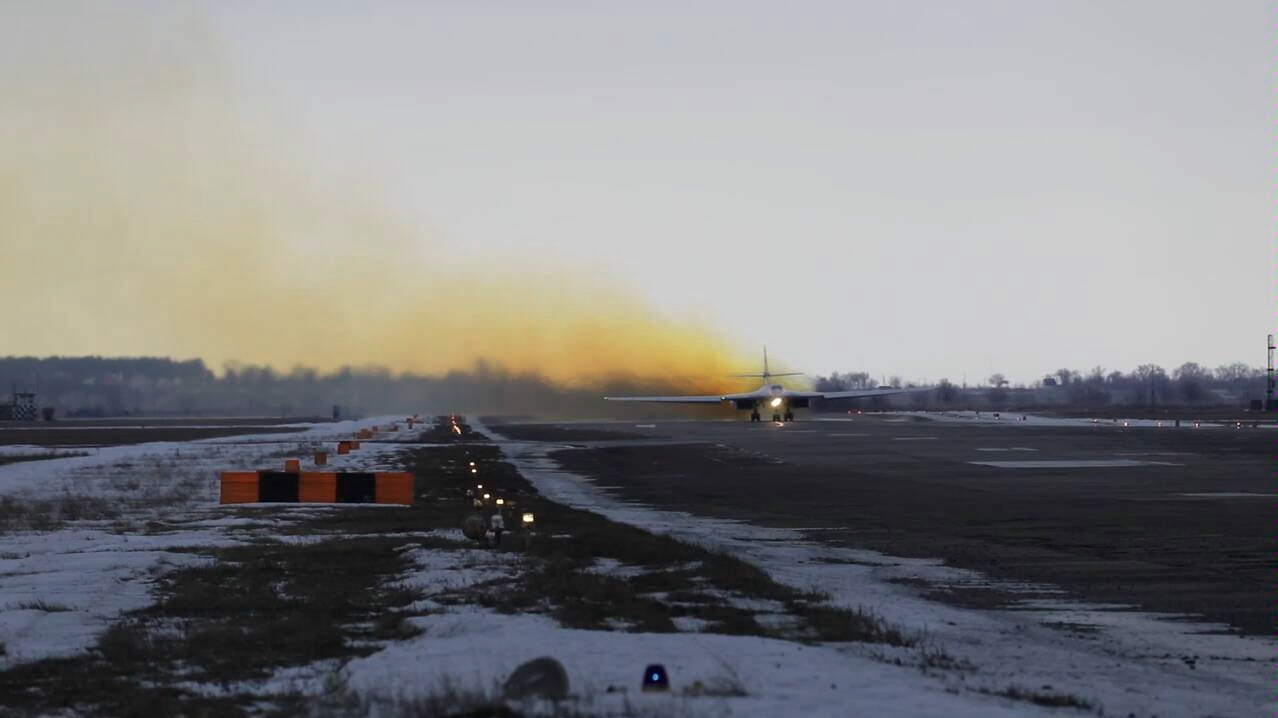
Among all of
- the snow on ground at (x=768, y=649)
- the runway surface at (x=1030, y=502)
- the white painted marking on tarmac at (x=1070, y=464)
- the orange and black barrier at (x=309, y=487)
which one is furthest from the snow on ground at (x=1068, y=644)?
the white painted marking on tarmac at (x=1070, y=464)

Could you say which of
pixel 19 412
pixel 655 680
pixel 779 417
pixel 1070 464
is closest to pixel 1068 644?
pixel 655 680

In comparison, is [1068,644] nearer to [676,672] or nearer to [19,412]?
[676,672]

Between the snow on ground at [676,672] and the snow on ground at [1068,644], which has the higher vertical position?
the snow on ground at [676,672]

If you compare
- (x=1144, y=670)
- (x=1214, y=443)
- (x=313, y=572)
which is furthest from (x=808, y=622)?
(x=1214, y=443)

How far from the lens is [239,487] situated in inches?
1300

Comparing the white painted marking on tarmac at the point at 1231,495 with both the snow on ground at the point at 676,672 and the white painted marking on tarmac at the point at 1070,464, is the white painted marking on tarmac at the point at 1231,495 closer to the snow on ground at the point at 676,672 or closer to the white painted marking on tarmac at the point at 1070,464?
the white painted marking on tarmac at the point at 1070,464

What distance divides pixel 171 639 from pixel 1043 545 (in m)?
15.0

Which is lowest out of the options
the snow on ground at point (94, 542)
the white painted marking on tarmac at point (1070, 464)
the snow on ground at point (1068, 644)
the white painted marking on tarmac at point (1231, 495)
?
the snow on ground at point (1068, 644)

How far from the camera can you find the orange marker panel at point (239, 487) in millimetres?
32981

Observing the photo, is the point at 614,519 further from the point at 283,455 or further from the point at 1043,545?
the point at 283,455

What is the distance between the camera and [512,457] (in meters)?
60.8

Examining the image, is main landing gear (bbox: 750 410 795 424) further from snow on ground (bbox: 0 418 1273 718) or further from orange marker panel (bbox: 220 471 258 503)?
snow on ground (bbox: 0 418 1273 718)

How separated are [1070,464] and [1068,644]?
37784mm

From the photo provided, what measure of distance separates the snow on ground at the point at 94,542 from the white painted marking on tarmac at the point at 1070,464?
22682 millimetres
